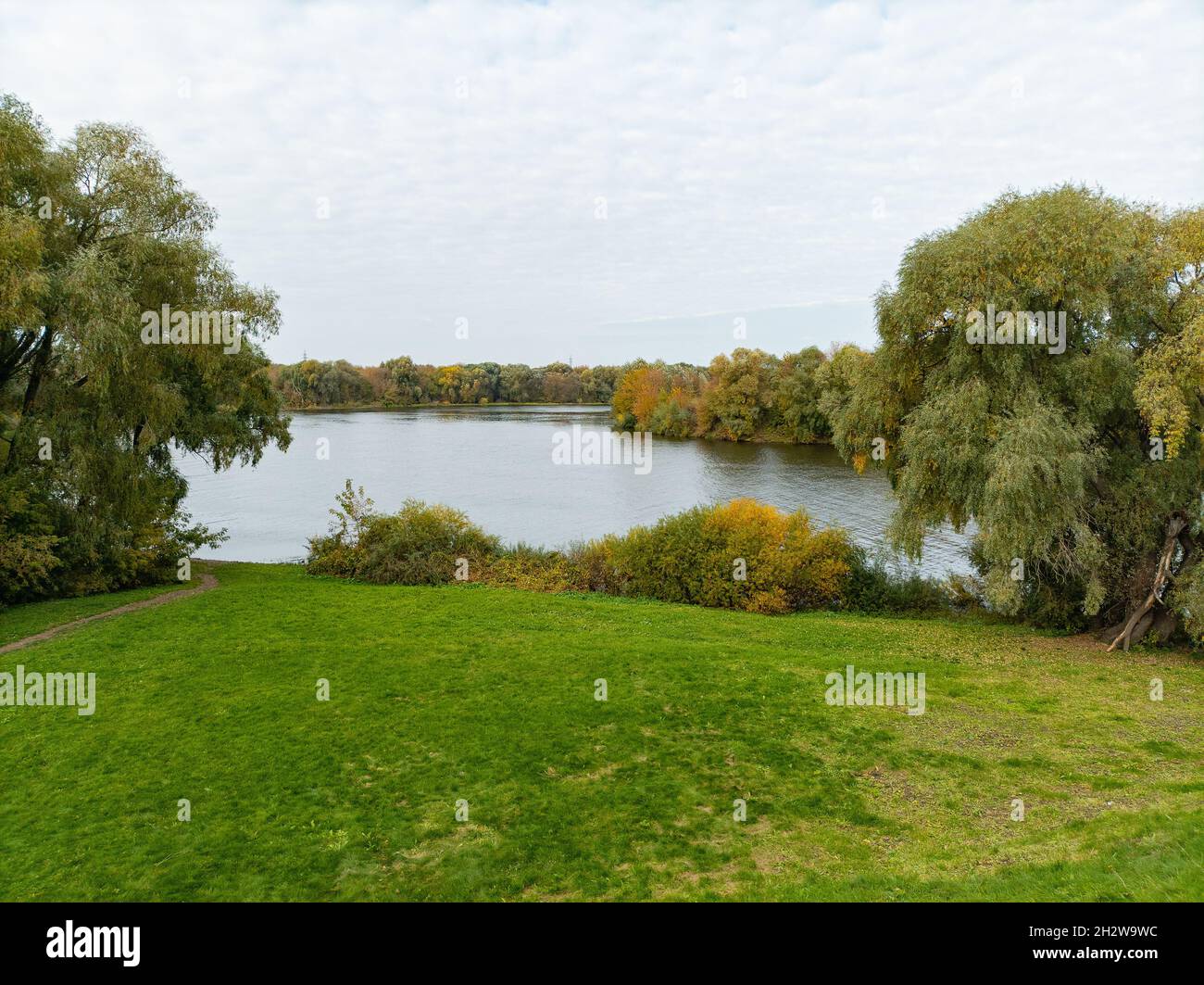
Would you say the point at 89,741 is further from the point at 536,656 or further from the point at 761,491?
the point at 761,491

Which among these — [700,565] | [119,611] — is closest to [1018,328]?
[700,565]

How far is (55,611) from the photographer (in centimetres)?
1898

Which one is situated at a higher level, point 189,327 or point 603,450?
point 189,327

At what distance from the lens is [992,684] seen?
13.4 meters

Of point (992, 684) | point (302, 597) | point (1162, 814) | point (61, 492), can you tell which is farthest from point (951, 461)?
point (61, 492)

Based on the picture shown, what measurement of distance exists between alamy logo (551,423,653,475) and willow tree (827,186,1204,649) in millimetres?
38055

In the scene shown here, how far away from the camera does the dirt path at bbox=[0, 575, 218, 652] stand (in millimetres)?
16109

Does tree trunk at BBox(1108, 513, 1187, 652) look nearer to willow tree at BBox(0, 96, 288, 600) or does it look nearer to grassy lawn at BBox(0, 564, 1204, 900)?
grassy lawn at BBox(0, 564, 1204, 900)

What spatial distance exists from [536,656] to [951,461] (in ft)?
34.0

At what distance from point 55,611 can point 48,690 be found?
772 centimetres

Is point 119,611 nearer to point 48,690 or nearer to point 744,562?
point 48,690
